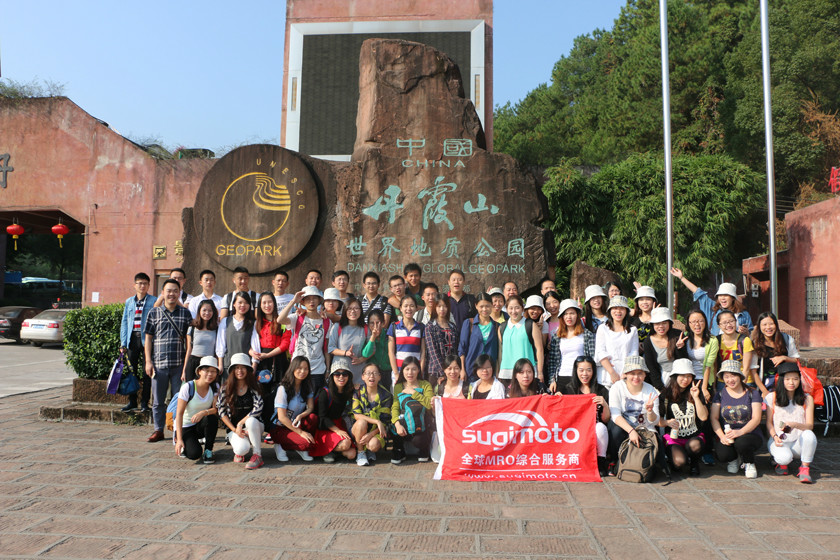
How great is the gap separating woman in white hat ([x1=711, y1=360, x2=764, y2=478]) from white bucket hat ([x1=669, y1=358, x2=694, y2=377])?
0.29m

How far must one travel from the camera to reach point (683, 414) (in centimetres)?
501

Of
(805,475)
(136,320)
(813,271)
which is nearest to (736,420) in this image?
(805,475)

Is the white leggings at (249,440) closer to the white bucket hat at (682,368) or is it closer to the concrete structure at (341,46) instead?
the white bucket hat at (682,368)

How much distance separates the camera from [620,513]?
154 inches

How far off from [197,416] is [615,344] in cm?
334

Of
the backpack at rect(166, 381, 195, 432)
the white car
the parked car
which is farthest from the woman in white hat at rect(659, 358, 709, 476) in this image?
the parked car

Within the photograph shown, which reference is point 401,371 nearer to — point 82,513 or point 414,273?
point 414,273

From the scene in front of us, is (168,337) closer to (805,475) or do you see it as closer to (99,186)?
(805,475)

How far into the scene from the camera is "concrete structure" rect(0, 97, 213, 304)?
1533 centimetres

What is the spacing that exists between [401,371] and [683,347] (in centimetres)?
233

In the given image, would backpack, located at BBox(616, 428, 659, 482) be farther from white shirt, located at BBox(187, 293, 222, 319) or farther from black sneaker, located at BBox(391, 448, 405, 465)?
white shirt, located at BBox(187, 293, 222, 319)

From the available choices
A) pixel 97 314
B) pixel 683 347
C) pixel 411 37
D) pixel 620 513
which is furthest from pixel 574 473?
pixel 411 37

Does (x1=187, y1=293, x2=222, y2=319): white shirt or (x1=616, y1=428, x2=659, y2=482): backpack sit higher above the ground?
(x1=187, y1=293, x2=222, y2=319): white shirt

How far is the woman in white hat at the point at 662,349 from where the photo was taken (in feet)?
17.4
